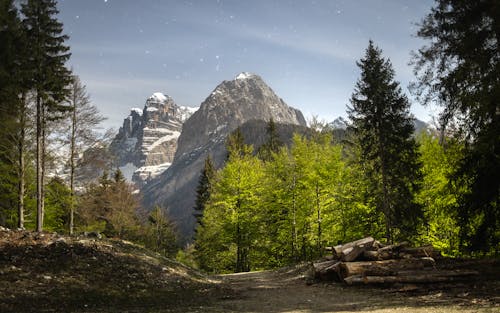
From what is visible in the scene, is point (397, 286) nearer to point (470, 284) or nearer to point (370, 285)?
point (370, 285)

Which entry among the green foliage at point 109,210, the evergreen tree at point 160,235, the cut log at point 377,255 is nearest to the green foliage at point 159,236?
the evergreen tree at point 160,235

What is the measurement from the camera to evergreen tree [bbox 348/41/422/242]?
872 inches

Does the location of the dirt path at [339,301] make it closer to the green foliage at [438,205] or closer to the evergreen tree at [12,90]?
the green foliage at [438,205]

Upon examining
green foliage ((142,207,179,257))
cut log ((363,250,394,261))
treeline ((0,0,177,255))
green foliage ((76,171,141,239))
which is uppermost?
treeline ((0,0,177,255))

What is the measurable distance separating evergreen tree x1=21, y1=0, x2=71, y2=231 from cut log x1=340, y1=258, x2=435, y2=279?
17934mm

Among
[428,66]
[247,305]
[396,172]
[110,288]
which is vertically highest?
[428,66]

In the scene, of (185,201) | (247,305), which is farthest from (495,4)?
(185,201)

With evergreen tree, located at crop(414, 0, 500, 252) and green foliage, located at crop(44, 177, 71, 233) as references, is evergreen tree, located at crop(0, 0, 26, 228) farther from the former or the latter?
evergreen tree, located at crop(414, 0, 500, 252)

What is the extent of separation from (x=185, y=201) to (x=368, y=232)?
172 meters

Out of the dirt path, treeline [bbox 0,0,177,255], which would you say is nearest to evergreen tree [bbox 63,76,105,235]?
treeline [bbox 0,0,177,255]

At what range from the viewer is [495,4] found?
972 centimetres

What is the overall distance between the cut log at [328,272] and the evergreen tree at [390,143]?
7.45 meters

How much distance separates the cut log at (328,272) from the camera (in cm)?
1511

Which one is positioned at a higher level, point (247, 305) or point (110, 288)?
point (110, 288)
